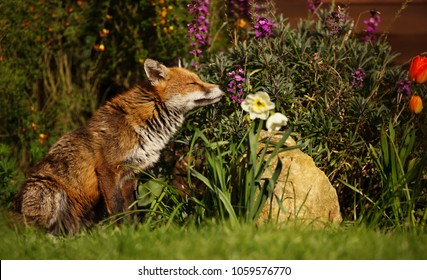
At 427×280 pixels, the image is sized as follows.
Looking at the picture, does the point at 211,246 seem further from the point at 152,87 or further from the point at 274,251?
the point at 152,87

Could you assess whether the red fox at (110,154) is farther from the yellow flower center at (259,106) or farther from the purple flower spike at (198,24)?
the yellow flower center at (259,106)

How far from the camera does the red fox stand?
230 inches

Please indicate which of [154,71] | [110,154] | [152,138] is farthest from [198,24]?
[110,154]

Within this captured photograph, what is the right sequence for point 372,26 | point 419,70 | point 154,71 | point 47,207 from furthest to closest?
point 372,26
point 154,71
point 47,207
point 419,70

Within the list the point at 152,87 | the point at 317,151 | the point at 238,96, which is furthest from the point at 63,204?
the point at 317,151

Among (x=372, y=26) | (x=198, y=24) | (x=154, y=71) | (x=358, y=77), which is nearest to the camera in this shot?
(x=154, y=71)

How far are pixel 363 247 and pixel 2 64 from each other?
5.75 m

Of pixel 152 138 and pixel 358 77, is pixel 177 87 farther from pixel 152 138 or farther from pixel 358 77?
pixel 358 77

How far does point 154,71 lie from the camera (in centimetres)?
618

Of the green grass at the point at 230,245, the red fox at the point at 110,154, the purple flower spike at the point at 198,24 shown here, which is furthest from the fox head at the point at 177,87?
the green grass at the point at 230,245

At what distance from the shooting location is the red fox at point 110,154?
584cm

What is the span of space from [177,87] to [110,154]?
94cm

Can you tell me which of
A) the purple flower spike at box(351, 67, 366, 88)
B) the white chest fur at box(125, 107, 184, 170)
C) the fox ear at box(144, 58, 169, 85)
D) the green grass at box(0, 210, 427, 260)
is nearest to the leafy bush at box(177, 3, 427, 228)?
the purple flower spike at box(351, 67, 366, 88)

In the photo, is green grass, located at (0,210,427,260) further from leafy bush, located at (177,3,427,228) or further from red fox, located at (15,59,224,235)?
leafy bush, located at (177,3,427,228)
